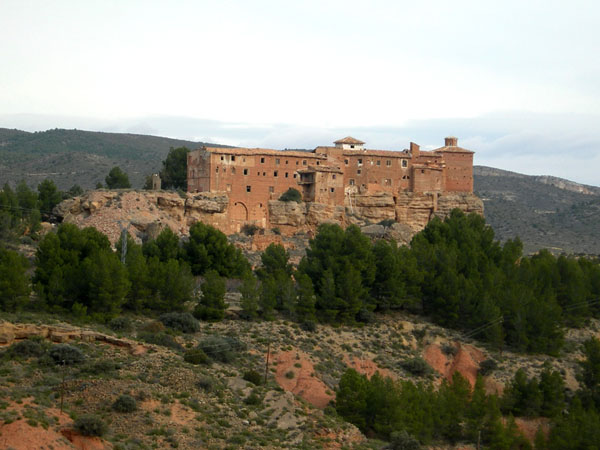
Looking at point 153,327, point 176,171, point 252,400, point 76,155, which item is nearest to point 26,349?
point 252,400

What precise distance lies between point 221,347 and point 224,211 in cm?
2825

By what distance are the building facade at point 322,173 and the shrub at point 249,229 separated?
47 centimetres

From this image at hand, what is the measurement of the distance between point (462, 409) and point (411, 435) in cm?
597

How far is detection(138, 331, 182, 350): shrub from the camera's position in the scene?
134 feet

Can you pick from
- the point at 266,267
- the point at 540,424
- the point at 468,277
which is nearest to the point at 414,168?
the point at 468,277

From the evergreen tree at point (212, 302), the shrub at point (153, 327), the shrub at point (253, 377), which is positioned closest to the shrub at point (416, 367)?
the evergreen tree at point (212, 302)

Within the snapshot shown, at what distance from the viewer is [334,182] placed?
73812 mm

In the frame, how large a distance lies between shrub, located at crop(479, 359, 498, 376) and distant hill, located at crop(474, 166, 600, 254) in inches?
1701

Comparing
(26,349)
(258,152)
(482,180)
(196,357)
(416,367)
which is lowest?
(416,367)

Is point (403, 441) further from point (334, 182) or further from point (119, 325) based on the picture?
point (334, 182)

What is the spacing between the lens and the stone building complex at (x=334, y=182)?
70.9 meters

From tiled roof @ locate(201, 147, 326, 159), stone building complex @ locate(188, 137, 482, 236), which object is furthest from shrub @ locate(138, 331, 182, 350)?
tiled roof @ locate(201, 147, 326, 159)

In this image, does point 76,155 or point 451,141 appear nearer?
point 451,141

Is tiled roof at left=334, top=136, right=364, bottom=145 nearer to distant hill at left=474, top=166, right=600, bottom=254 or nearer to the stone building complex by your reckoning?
the stone building complex
